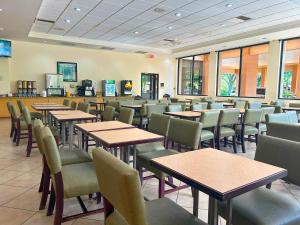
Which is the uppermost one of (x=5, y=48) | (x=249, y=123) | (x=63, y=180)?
(x=5, y=48)

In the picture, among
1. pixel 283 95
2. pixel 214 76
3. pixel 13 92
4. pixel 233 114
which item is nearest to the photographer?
pixel 233 114

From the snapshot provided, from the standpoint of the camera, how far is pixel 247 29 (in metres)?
7.66

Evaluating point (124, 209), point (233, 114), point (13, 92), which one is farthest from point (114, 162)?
point (13, 92)

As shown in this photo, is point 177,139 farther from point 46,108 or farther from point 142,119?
point 46,108

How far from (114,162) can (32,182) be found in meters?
2.54

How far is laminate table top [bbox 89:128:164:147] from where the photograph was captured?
7.17ft

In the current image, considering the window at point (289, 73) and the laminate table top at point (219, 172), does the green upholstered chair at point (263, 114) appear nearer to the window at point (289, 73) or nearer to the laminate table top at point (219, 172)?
the laminate table top at point (219, 172)

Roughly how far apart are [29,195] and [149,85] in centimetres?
1033

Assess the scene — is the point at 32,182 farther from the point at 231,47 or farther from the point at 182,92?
the point at 182,92

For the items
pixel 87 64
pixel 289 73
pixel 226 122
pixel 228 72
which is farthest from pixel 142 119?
pixel 228 72

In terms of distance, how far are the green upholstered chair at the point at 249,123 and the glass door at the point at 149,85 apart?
7.94 m

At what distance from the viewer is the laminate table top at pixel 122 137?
2.18 m

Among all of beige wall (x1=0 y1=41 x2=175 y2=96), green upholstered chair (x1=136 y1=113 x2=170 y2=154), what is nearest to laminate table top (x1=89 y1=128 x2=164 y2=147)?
green upholstered chair (x1=136 y1=113 x2=170 y2=154)

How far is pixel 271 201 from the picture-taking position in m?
1.62
